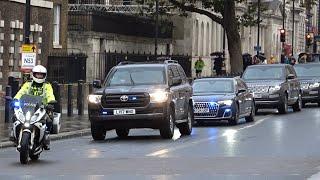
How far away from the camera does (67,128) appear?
22969 millimetres

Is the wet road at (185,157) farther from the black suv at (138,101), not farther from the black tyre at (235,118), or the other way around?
the black tyre at (235,118)

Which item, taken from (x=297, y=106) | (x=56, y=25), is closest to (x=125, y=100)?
(x=297, y=106)

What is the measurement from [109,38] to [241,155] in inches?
1358

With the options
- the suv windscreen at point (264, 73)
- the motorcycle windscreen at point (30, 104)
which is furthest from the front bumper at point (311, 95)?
the motorcycle windscreen at point (30, 104)

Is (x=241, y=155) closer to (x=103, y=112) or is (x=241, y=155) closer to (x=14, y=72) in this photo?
(x=103, y=112)

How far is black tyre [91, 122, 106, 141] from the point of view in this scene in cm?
1991

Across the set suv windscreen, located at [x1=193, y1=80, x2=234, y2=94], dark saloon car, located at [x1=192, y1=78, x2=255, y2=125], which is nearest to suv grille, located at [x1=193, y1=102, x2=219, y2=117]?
dark saloon car, located at [x1=192, y1=78, x2=255, y2=125]

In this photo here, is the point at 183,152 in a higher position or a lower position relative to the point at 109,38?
lower

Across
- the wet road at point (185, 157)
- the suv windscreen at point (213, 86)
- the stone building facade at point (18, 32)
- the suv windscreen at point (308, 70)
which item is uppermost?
the stone building facade at point (18, 32)

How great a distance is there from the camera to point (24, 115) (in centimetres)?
1488

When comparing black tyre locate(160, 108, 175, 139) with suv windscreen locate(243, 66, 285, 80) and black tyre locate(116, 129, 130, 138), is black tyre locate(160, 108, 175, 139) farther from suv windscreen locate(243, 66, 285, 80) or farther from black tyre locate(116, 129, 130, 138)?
suv windscreen locate(243, 66, 285, 80)

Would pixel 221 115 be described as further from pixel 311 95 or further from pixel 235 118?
pixel 311 95

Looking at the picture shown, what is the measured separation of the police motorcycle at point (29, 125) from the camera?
48.3 ft

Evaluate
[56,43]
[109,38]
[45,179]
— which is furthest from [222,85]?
[109,38]
